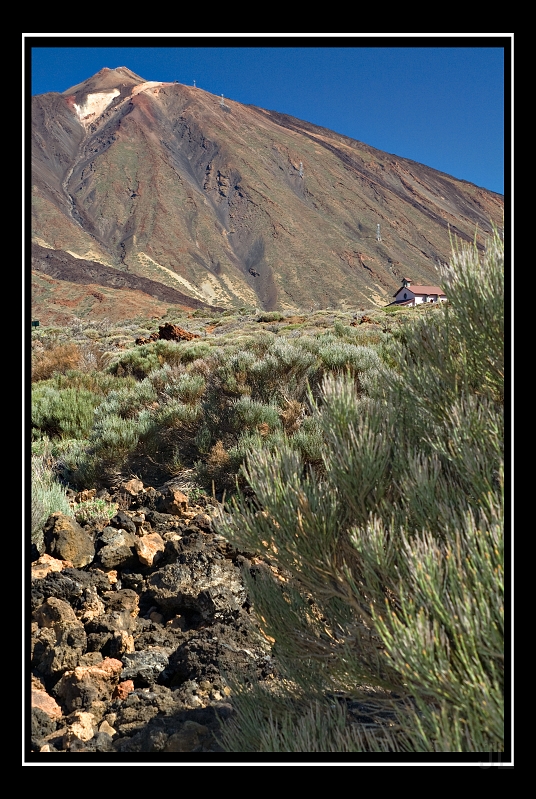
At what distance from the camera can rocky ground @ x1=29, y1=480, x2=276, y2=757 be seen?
8.06ft

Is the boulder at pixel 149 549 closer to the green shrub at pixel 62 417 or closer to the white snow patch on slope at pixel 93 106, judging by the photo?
the green shrub at pixel 62 417

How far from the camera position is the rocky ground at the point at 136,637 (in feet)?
8.06

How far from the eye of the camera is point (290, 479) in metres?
2.09

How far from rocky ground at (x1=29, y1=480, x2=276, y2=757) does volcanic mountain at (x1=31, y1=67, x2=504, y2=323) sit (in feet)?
255

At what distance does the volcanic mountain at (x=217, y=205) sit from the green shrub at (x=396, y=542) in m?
79.4

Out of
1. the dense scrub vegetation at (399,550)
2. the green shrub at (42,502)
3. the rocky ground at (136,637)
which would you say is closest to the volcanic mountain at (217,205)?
the green shrub at (42,502)

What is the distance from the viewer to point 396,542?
6.12ft

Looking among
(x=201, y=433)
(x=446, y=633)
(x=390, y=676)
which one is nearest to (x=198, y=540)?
(x=201, y=433)

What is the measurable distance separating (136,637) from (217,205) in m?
154

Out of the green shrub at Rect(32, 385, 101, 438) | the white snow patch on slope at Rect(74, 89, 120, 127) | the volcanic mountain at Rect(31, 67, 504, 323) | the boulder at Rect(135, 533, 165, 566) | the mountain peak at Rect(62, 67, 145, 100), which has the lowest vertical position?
the boulder at Rect(135, 533, 165, 566)

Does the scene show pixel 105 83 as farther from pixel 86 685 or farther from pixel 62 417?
pixel 86 685

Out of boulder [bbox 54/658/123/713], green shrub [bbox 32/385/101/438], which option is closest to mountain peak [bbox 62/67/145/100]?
green shrub [bbox 32/385/101/438]

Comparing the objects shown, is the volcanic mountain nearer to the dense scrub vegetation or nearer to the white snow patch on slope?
the white snow patch on slope
